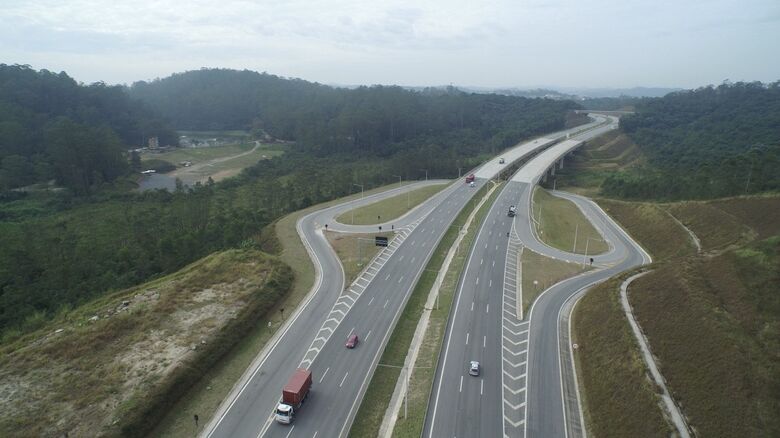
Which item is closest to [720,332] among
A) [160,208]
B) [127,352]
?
[127,352]

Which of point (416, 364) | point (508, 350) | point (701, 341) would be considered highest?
point (701, 341)

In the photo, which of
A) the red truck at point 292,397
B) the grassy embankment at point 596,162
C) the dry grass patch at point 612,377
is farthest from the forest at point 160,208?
the dry grass patch at point 612,377

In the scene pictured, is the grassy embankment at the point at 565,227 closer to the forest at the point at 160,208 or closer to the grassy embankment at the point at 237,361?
the forest at the point at 160,208

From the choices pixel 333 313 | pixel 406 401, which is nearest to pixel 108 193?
pixel 333 313

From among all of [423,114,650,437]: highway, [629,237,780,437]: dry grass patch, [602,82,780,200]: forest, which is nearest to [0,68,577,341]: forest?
[423,114,650,437]: highway

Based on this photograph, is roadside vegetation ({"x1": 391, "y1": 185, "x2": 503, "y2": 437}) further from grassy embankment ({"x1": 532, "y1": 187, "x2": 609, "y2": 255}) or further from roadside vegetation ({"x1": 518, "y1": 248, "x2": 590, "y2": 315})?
grassy embankment ({"x1": 532, "y1": 187, "x2": 609, "y2": 255})

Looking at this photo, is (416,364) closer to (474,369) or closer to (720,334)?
(474,369)

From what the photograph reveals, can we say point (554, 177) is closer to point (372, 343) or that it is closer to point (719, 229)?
point (719, 229)
